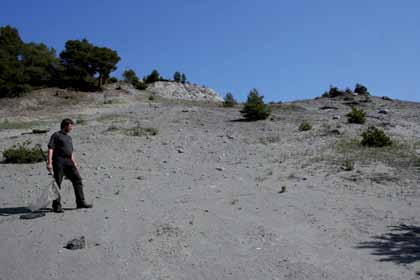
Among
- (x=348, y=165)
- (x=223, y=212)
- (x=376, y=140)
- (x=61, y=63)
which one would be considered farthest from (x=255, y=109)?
(x=61, y=63)

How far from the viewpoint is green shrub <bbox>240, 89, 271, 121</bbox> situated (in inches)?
766

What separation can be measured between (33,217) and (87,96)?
82.7ft

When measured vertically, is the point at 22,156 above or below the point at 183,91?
below

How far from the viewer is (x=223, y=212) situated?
737 centimetres

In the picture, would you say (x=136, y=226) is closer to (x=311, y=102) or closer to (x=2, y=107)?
(x=311, y=102)

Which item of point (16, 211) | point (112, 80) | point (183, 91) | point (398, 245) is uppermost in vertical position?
point (112, 80)

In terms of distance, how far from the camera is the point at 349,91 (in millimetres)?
30469

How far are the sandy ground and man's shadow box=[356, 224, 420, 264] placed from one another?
1.0 inches

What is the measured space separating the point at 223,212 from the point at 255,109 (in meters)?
12.5

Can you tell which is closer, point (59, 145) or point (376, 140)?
point (59, 145)

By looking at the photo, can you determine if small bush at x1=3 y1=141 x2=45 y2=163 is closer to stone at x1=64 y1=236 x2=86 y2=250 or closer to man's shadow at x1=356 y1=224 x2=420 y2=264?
stone at x1=64 y1=236 x2=86 y2=250

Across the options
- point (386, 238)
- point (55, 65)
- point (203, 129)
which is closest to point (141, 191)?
point (386, 238)

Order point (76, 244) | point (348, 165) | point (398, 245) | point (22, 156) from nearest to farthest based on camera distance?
point (398, 245)
point (76, 244)
point (348, 165)
point (22, 156)

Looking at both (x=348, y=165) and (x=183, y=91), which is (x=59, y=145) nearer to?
(x=348, y=165)
